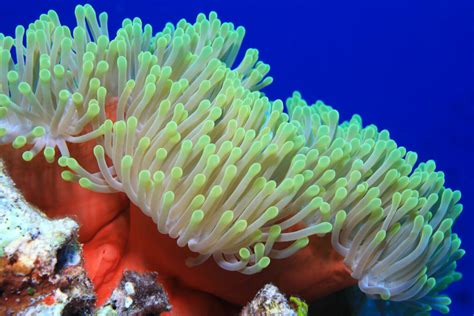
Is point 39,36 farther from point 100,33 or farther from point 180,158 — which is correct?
point 180,158

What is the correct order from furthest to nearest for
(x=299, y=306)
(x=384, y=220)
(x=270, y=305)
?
(x=384, y=220)
(x=299, y=306)
(x=270, y=305)

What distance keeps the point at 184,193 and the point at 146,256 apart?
1.18 ft

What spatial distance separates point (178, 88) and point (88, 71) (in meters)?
0.26

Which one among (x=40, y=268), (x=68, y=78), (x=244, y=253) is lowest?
(x=40, y=268)

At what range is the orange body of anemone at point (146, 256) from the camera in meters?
1.44

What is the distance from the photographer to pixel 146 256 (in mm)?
1538

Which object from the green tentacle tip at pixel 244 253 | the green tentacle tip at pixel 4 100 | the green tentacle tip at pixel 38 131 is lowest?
the green tentacle tip at pixel 244 253

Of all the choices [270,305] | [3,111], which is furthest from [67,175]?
[270,305]

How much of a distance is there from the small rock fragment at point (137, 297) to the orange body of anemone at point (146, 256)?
160 millimetres

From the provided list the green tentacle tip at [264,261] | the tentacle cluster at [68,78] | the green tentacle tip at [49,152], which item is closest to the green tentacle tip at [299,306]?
the green tentacle tip at [264,261]

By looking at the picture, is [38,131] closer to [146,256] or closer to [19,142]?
[19,142]

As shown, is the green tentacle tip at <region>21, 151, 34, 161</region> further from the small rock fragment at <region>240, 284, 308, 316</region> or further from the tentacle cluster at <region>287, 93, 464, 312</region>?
the tentacle cluster at <region>287, 93, 464, 312</region>

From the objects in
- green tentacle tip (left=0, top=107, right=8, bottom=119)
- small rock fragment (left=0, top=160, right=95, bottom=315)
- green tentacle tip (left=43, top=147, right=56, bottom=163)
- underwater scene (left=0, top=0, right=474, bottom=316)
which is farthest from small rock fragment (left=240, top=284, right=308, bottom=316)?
green tentacle tip (left=0, top=107, right=8, bottom=119)

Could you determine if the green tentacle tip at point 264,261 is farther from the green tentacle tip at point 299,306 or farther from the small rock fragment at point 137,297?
the small rock fragment at point 137,297
